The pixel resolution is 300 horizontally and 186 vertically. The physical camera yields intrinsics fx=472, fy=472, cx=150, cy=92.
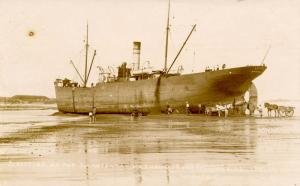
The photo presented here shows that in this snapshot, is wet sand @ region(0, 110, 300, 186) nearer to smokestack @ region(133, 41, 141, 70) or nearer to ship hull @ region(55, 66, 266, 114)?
ship hull @ region(55, 66, 266, 114)

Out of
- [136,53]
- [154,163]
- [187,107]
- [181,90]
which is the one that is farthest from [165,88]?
[154,163]

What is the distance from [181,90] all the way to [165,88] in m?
1.95

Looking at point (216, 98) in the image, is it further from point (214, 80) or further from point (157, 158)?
point (157, 158)

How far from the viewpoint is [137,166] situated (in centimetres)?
1090

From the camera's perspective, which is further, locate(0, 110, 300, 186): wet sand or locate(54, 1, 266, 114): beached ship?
locate(54, 1, 266, 114): beached ship

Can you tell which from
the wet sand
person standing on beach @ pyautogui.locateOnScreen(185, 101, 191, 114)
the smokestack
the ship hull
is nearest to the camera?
the wet sand

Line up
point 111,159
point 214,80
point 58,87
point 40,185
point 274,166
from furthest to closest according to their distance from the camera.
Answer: point 58,87
point 214,80
point 111,159
point 274,166
point 40,185

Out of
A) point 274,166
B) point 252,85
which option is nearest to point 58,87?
point 252,85

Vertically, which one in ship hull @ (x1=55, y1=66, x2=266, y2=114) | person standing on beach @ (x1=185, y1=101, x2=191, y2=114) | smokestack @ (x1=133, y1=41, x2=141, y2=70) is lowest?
person standing on beach @ (x1=185, y1=101, x2=191, y2=114)

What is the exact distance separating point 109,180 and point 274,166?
399 cm

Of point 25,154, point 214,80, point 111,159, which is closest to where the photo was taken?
point 111,159

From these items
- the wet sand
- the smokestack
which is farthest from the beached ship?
the wet sand

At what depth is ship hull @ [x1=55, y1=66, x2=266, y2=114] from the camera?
41594 millimetres

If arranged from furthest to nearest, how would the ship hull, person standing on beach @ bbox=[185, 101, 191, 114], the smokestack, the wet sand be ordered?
the smokestack → the ship hull → person standing on beach @ bbox=[185, 101, 191, 114] → the wet sand
